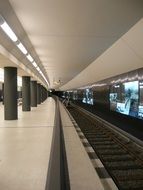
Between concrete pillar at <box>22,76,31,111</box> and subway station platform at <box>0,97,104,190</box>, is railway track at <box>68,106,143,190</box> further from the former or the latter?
concrete pillar at <box>22,76,31,111</box>

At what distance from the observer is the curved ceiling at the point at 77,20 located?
19.2ft

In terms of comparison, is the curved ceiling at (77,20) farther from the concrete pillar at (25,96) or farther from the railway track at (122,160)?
the concrete pillar at (25,96)

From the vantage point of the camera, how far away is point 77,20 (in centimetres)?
717

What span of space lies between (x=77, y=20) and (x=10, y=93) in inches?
329

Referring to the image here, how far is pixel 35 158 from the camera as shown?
20.8ft

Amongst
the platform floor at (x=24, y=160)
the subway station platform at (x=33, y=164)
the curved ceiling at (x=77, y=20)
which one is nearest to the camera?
the platform floor at (x=24, y=160)

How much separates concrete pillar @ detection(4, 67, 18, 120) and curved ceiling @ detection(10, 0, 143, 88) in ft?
13.5

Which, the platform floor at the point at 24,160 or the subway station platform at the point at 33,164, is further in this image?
the subway station platform at the point at 33,164

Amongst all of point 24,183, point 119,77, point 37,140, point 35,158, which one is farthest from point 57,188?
point 119,77

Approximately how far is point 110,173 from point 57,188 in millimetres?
4538

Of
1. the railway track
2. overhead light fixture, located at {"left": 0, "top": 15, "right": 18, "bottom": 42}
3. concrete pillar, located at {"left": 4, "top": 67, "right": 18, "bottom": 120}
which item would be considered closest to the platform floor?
the railway track

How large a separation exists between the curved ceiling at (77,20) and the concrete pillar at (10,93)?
13.5ft

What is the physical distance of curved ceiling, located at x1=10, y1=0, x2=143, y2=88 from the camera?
5.85 m

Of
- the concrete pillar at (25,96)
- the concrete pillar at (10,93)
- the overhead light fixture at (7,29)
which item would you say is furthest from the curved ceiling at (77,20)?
the concrete pillar at (25,96)
